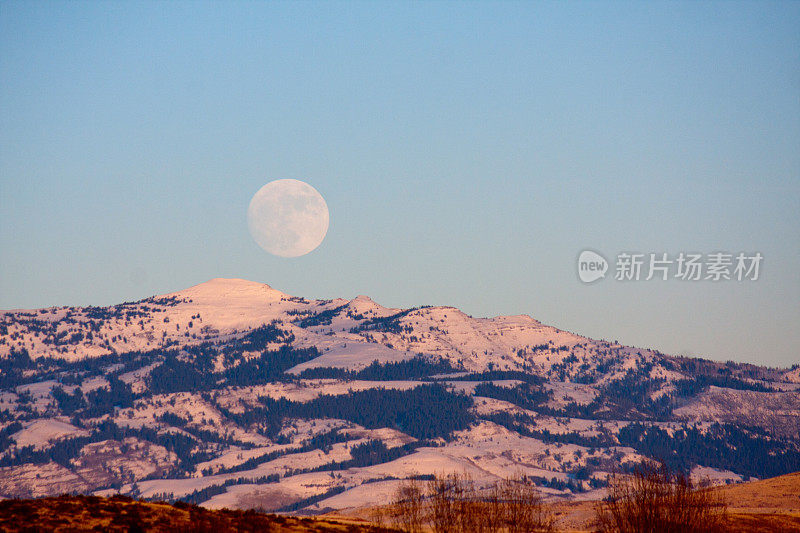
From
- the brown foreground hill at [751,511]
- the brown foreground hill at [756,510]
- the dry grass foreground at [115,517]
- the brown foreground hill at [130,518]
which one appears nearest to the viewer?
the dry grass foreground at [115,517]

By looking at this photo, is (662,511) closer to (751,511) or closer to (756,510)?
(751,511)

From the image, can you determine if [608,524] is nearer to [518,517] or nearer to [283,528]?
[518,517]

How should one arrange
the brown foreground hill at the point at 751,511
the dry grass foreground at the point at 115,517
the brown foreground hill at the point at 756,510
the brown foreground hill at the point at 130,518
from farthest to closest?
the brown foreground hill at the point at 756,510, the brown foreground hill at the point at 751,511, the brown foreground hill at the point at 130,518, the dry grass foreground at the point at 115,517

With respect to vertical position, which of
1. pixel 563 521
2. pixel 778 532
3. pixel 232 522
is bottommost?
pixel 563 521

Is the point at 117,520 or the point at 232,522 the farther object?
the point at 232,522

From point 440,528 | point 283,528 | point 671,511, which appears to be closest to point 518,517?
point 440,528

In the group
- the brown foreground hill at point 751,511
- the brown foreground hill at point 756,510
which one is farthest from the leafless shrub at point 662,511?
the brown foreground hill at point 756,510

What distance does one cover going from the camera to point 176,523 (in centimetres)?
7300

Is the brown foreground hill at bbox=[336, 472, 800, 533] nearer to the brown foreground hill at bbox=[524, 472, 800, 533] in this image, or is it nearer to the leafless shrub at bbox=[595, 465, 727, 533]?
the brown foreground hill at bbox=[524, 472, 800, 533]

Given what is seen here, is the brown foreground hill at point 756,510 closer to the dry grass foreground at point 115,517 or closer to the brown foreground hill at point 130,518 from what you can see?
the brown foreground hill at point 130,518

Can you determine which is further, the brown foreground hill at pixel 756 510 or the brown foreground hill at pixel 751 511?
the brown foreground hill at pixel 756 510

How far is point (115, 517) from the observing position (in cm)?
7162

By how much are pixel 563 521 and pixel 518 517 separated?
80.9 m

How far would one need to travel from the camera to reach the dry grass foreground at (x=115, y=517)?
68125 mm
